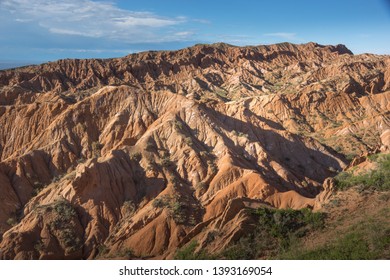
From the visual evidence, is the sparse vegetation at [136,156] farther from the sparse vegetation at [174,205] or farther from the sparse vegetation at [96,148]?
the sparse vegetation at [96,148]

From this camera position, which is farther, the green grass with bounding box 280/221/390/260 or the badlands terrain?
the badlands terrain

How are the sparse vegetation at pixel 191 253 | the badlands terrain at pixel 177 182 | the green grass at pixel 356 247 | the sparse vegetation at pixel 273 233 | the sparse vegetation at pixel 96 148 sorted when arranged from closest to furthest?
the green grass at pixel 356 247
the sparse vegetation at pixel 273 233
the sparse vegetation at pixel 191 253
the badlands terrain at pixel 177 182
the sparse vegetation at pixel 96 148

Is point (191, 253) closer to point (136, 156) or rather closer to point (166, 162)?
point (166, 162)

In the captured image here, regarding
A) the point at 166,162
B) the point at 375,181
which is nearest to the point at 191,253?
the point at 375,181

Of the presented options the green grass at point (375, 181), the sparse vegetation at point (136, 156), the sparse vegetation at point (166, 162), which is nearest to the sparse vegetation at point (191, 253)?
the green grass at point (375, 181)

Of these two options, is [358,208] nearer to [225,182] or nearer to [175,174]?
[225,182]

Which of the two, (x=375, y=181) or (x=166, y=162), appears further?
(x=166, y=162)

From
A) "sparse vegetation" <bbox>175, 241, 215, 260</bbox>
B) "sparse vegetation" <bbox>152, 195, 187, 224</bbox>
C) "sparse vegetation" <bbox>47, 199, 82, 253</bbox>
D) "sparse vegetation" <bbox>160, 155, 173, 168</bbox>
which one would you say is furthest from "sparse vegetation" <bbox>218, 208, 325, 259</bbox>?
"sparse vegetation" <bbox>160, 155, 173, 168</bbox>

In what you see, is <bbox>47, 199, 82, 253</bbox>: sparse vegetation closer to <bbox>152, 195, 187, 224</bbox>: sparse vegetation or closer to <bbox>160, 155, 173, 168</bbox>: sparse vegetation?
<bbox>152, 195, 187, 224</bbox>: sparse vegetation

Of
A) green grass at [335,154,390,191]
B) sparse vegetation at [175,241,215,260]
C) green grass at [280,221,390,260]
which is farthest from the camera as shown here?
green grass at [335,154,390,191]
